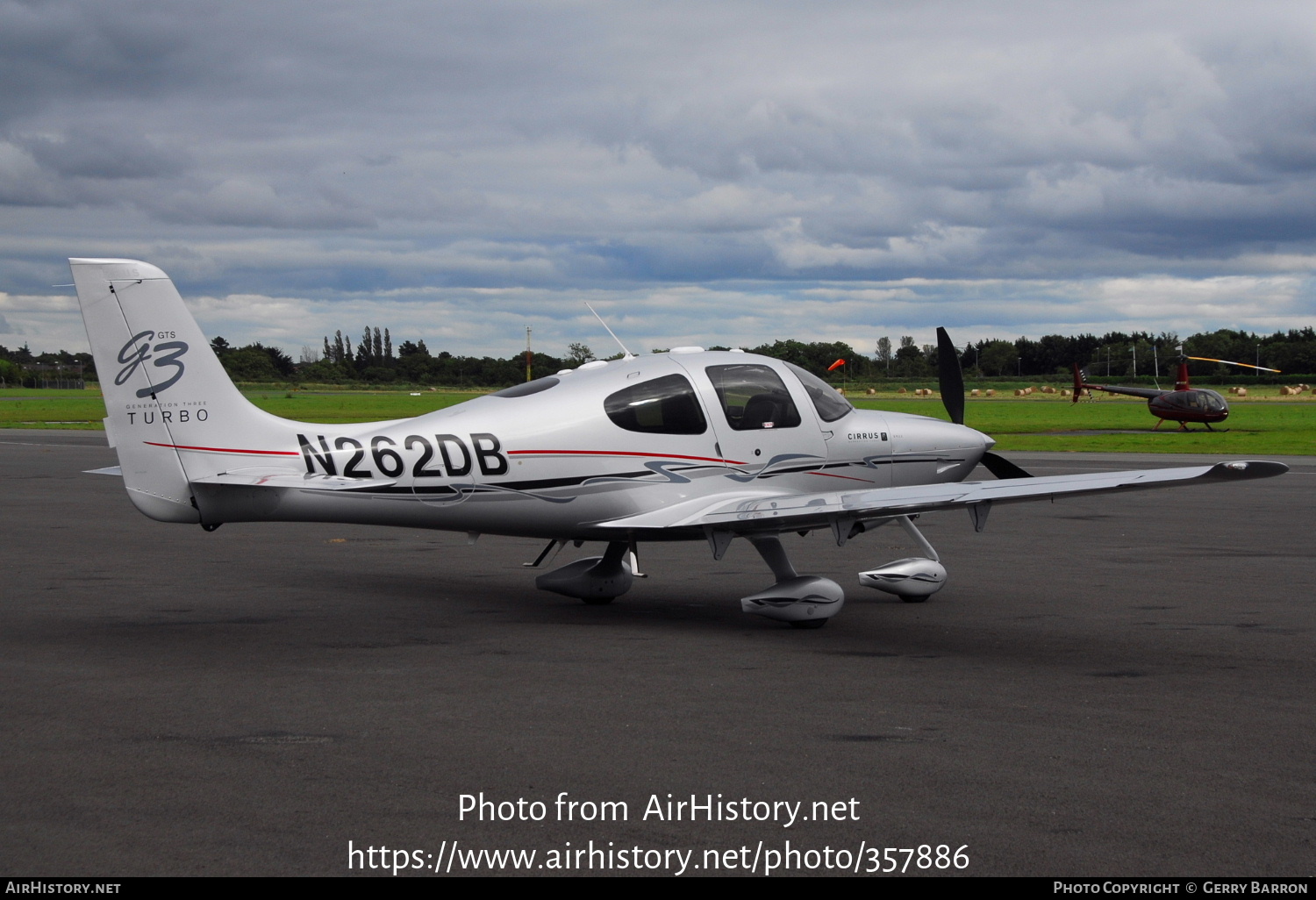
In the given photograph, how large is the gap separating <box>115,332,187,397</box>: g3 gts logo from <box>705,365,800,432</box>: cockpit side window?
4.57 meters

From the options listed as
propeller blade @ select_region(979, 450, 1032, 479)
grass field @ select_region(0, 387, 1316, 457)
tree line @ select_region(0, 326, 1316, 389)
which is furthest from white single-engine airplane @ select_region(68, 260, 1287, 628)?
tree line @ select_region(0, 326, 1316, 389)

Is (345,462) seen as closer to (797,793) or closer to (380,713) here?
(380,713)

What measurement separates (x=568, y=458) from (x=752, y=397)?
1.88m

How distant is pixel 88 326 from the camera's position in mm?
9141

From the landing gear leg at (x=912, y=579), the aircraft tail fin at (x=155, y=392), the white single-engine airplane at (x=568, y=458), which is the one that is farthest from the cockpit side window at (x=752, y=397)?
the aircraft tail fin at (x=155, y=392)

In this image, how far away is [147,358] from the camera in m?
9.39

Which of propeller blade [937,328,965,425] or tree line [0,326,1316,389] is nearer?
propeller blade [937,328,965,425]

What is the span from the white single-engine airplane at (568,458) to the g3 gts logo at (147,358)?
0.01 metres

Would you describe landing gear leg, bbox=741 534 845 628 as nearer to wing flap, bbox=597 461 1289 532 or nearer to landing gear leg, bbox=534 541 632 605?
wing flap, bbox=597 461 1289 532

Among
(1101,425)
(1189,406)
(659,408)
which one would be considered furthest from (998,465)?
(1101,425)

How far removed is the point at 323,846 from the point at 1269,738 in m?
5.12

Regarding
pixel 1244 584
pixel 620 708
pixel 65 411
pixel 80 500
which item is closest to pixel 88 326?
pixel 620 708

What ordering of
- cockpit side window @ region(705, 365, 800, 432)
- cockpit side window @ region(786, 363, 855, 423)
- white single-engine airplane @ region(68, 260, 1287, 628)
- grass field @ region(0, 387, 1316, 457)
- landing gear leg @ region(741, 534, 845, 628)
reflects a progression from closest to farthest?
white single-engine airplane @ region(68, 260, 1287, 628)
landing gear leg @ region(741, 534, 845, 628)
cockpit side window @ region(705, 365, 800, 432)
cockpit side window @ region(786, 363, 855, 423)
grass field @ region(0, 387, 1316, 457)

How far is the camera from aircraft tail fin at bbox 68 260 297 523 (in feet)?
30.3
